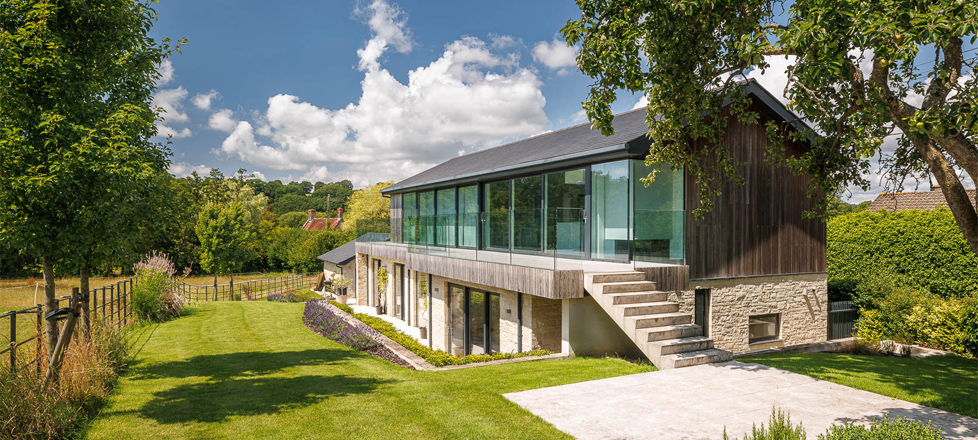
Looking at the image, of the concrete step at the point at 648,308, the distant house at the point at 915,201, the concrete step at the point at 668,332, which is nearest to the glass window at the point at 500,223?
the concrete step at the point at 648,308

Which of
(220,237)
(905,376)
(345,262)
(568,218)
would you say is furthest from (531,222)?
(220,237)

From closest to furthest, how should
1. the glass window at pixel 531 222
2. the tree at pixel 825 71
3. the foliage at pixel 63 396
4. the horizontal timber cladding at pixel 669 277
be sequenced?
the tree at pixel 825 71
the foliage at pixel 63 396
the horizontal timber cladding at pixel 669 277
the glass window at pixel 531 222

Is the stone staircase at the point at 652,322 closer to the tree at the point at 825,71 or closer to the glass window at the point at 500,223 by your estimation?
the tree at the point at 825,71

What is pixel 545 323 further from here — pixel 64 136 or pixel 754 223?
pixel 64 136

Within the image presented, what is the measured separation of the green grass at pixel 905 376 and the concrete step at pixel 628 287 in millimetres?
2060

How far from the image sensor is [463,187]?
1831 centimetres

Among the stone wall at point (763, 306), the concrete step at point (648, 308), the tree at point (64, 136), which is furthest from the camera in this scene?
the stone wall at point (763, 306)

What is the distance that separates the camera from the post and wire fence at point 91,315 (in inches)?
237

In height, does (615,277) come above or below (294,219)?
below

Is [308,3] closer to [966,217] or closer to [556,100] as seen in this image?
[556,100]

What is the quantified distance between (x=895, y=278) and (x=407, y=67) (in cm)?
2667

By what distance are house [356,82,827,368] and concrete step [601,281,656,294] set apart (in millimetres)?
25

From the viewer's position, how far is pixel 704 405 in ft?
21.4

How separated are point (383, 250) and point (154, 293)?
783 cm
